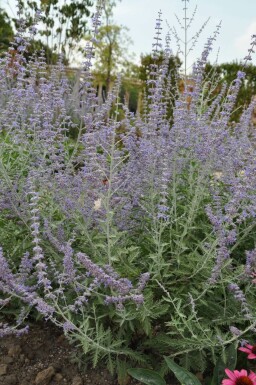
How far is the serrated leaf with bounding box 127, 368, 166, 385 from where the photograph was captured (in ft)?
8.87

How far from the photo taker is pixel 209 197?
3.63 m

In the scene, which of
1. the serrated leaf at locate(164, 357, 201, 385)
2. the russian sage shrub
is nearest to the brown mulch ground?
the russian sage shrub

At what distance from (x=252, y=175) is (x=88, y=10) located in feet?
41.6

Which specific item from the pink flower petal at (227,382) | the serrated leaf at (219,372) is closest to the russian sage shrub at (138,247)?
the serrated leaf at (219,372)

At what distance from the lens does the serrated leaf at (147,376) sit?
2703 mm

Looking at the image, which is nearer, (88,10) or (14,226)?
(14,226)

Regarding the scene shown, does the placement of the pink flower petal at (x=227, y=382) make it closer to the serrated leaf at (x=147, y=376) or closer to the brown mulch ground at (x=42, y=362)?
the serrated leaf at (x=147, y=376)

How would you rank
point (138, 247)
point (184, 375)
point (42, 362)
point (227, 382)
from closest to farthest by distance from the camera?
point (227, 382) → point (184, 375) → point (138, 247) → point (42, 362)

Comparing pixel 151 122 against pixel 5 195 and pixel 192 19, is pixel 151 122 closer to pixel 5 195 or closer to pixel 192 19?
pixel 5 195

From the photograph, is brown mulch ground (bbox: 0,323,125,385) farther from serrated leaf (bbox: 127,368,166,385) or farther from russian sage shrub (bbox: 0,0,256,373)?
serrated leaf (bbox: 127,368,166,385)

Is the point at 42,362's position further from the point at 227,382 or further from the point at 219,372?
the point at 227,382

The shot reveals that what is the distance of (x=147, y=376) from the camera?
273 centimetres

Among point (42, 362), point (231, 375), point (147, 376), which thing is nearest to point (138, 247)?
point (147, 376)

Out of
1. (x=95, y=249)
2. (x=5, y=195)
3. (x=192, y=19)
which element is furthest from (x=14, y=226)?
(x=192, y=19)
